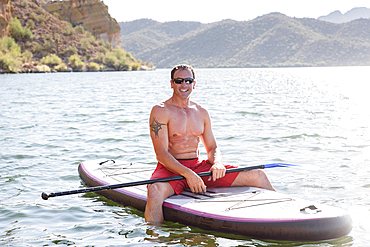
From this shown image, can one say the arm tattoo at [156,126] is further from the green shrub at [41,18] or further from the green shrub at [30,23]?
the green shrub at [41,18]

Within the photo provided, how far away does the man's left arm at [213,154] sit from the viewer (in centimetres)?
426

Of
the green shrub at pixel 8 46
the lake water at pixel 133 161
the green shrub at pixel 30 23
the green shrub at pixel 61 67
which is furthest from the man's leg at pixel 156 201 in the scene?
the green shrub at pixel 30 23

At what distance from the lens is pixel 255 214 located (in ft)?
12.5

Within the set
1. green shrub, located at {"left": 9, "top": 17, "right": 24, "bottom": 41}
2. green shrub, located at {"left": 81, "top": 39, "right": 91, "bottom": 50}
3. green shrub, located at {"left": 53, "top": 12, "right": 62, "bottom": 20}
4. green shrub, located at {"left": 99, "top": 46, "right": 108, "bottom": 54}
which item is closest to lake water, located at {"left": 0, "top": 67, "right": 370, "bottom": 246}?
green shrub, located at {"left": 9, "top": 17, "right": 24, "bottom": 41}

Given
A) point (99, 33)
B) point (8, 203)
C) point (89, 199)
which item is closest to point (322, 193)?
point (89, 199)

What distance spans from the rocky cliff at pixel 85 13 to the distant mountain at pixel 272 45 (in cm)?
5466

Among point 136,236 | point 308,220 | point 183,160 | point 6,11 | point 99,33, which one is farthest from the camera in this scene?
point 99,33

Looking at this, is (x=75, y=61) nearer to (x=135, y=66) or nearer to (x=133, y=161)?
(x=135, y=66)

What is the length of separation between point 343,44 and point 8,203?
14760cm

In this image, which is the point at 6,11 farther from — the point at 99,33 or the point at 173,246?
the point at 173,246

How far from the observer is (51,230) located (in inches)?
170

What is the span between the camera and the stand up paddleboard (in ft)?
12.0

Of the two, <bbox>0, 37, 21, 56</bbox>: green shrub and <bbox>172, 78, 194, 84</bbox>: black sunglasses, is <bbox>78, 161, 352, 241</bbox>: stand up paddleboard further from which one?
<bbox>0, 37, 21, 56</bbox>: green shrub

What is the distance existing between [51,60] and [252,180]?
→ 2692 inches
